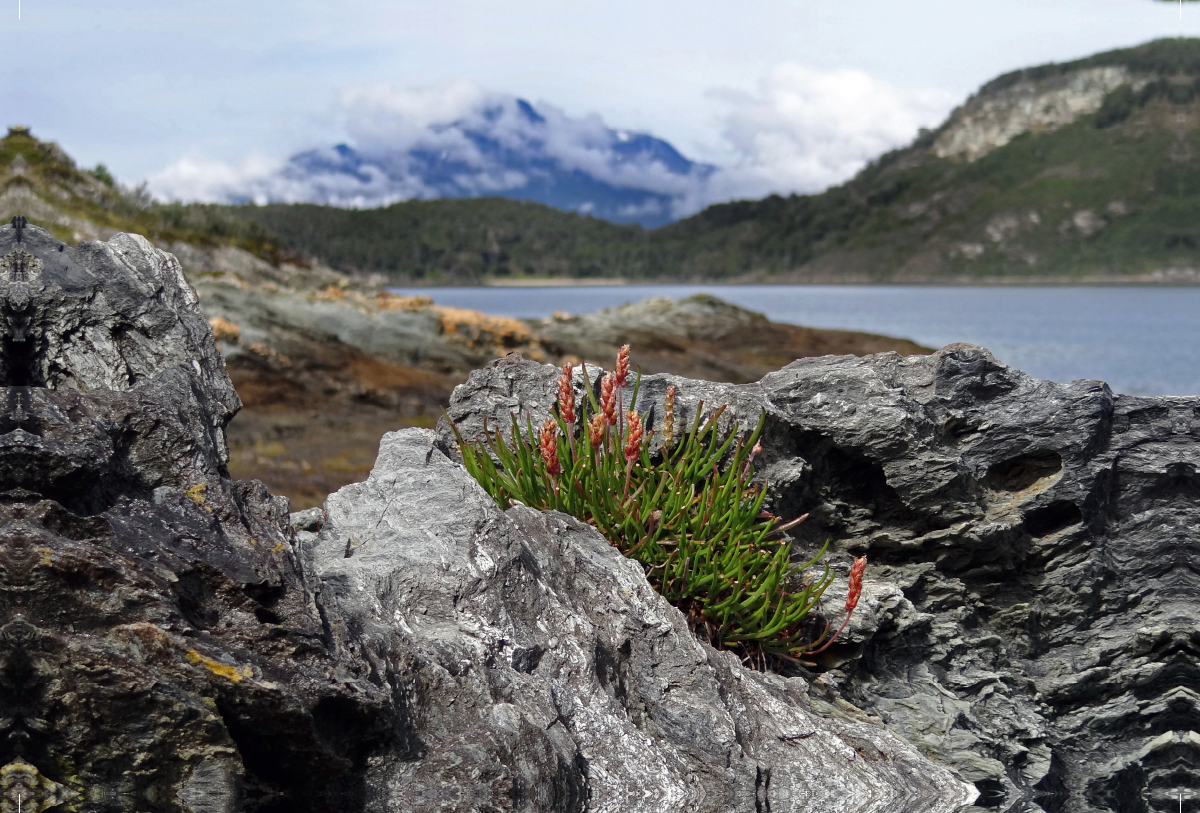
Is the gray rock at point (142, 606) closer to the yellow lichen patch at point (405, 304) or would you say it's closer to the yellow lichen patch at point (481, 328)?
the yellow lichen patch at point (481, 328)

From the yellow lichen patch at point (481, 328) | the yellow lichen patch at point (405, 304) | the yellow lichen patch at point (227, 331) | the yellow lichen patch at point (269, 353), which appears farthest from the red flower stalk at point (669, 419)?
the yellow lichen patch at point (405, 304)

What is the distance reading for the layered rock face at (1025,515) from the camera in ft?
19.8

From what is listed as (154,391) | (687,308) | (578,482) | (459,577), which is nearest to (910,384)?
(578,482)

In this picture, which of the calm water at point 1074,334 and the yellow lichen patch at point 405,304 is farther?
the calm water at point 1074,334

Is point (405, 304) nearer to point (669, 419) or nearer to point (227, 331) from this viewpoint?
point (227, 331)

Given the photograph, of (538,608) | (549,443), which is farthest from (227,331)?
(538,608)

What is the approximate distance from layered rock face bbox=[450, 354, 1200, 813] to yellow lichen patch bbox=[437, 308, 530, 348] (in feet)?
89.4

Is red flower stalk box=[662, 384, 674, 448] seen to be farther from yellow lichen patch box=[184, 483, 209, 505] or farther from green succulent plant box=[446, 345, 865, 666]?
yellow lichen patch box=[184, 483, 209, 505]

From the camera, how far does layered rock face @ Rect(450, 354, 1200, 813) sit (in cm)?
603

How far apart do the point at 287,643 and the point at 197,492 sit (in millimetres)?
670

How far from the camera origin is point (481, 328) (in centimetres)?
3384

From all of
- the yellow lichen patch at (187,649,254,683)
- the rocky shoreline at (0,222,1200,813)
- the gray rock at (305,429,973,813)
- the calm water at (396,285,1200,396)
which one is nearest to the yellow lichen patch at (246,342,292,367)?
the rocky shoreline at (0,222,1200,813)

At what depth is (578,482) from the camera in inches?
210

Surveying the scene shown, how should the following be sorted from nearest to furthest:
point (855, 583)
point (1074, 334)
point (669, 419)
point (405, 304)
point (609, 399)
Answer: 1. point (855, 583)
2. point (609, 399)
3. point (669, 419)
4. point (405, 304)
5. point (1074, 334)
